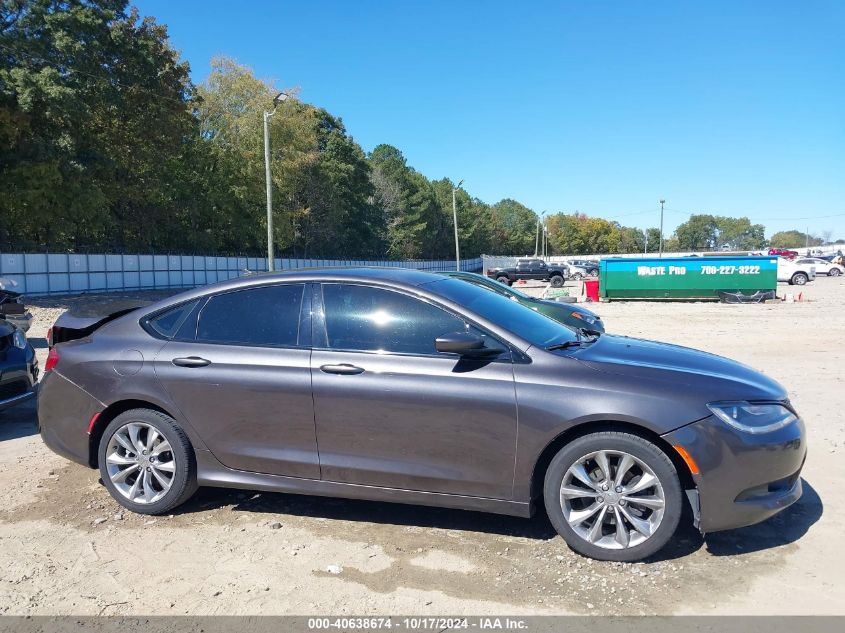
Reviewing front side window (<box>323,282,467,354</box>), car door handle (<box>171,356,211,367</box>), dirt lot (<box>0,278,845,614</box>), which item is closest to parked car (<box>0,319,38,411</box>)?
dirt lot (<box>0,278,845,614</box>)

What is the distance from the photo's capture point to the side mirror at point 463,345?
3482 mm

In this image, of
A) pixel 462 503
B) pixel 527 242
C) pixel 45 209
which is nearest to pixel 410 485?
pixel 462 503

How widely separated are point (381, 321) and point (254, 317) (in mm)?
937

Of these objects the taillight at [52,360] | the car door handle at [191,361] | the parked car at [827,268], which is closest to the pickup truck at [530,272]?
the parked car at [827,268]

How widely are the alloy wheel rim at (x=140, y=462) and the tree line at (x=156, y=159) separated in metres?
26.1

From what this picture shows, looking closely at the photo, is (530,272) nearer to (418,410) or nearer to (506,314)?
(506,314)

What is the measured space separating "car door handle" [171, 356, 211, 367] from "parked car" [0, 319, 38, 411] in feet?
9.21

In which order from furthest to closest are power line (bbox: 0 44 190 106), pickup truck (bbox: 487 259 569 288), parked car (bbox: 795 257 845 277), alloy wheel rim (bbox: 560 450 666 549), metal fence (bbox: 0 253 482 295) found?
1. parked car (bbox: 795 257 845 277)
2. pickup truck (bbox: 487 259 569 288)
3. power line (bbox: 0 44 190 106)
4. metal fence (bbox: 0 253 482 295)
5. alloy wheel rim (bbox: 560 450 666 549)

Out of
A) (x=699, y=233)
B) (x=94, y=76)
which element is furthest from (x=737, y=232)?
(x=94, y=76)

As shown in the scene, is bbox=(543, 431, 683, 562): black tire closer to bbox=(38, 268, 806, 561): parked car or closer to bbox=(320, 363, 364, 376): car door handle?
bbox=(38, 268, 806, 561): parked car

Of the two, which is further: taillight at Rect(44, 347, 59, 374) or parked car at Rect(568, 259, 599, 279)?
parked car at Rect(568, 259, 599, 279)

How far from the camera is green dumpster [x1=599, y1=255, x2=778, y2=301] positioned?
24516 mm

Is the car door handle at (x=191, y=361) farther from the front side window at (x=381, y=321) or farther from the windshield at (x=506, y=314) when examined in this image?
the windshield at (x=506, y=314)

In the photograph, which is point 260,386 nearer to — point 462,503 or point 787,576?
point 462,503
